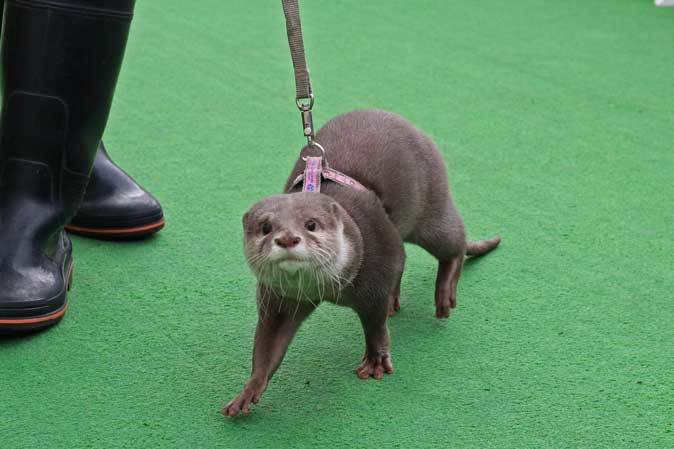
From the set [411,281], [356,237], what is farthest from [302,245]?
[411,281]

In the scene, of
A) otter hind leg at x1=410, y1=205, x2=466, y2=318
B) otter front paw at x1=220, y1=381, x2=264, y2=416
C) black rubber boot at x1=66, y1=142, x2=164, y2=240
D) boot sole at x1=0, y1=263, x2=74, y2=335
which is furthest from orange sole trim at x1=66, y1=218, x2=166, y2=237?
otter front paw at x1=220, y1=381, x2=264, y2=416

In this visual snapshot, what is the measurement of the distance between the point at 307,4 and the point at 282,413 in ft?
12.9

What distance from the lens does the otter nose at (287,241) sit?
180 centimetres

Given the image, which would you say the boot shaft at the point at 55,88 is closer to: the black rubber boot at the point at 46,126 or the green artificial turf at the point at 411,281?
the black rubber boot at the point at 46,126

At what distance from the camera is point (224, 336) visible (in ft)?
7.54

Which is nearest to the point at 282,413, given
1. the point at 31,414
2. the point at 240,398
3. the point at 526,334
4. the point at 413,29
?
the point at 240,398

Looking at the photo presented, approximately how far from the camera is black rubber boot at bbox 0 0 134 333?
7.00 ft

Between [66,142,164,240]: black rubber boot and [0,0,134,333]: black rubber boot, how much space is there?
1.14ft

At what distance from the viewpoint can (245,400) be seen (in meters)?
1.96

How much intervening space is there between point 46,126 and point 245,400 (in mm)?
820

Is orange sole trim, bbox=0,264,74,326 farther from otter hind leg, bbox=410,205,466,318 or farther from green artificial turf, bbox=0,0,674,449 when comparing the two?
otter hind leg, bbox=410,205,466,318

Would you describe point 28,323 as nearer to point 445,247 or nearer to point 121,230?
point 121,230

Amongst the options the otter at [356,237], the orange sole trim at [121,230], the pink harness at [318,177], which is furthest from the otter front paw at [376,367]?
the orange sole trim at [121,230]

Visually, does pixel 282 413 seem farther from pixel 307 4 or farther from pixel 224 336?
pixel 307 4
